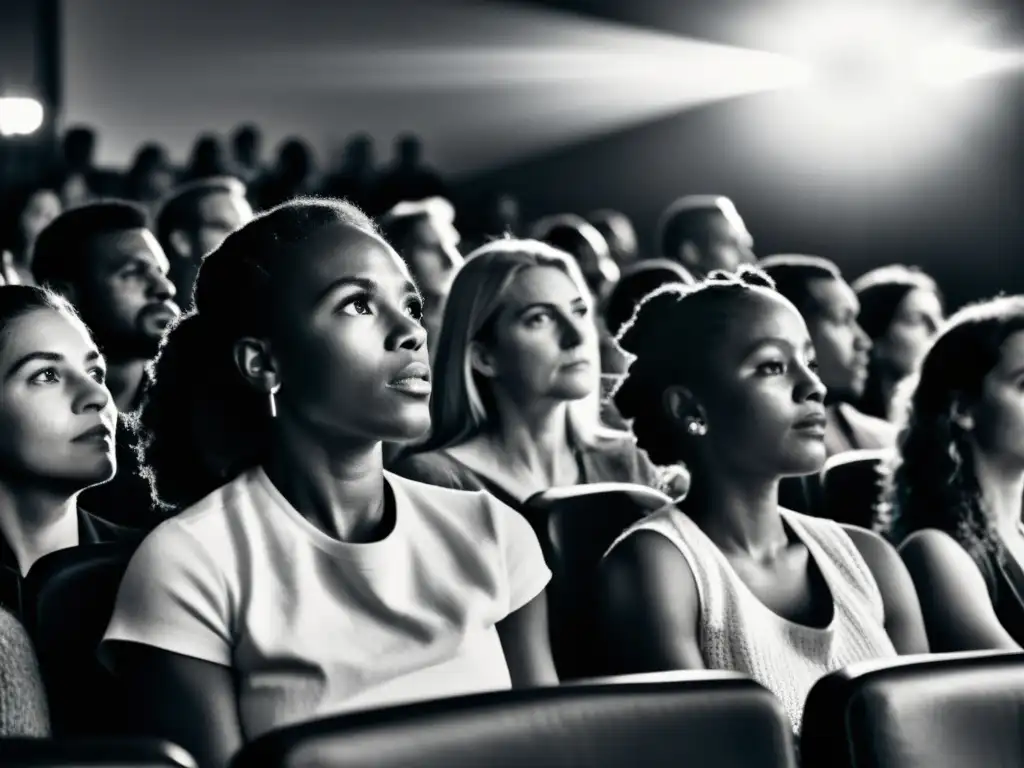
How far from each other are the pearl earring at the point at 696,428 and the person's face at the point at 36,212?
2959mm

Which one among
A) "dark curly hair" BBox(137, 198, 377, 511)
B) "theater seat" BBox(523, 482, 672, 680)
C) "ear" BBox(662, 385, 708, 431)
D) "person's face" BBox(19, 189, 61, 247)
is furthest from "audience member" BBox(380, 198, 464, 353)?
"dark curly hair" BBox(137, 198, 377, 511)

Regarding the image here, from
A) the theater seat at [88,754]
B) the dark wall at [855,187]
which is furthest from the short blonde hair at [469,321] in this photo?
the dark wall at [855,187]

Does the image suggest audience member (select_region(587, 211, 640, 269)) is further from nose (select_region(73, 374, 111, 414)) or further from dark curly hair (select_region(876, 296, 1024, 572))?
nose (select_region(73, 374, 111, 414))

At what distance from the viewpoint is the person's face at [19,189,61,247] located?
13.5 feet

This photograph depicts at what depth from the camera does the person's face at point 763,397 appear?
5.05ft

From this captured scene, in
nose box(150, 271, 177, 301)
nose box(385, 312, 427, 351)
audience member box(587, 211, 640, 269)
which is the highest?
audience member box(587, 211, 640, 269)

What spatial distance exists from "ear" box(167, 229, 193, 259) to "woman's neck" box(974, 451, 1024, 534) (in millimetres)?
1705

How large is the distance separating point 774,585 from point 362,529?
0.49 meters

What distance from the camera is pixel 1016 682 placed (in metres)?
0.82

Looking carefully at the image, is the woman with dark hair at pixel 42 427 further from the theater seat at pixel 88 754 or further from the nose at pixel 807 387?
the theater seat at pixel 88 754

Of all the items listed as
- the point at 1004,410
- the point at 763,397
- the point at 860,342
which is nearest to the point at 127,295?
the point at 763,397

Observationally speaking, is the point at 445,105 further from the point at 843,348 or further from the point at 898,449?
the point at 898,449

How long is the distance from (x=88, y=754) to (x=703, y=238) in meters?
3.40

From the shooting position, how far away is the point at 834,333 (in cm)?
276
